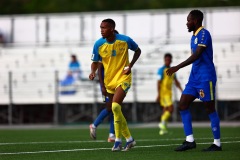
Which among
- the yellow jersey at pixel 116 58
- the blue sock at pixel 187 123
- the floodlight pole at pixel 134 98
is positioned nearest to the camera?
the blue sock at pixel 187 123

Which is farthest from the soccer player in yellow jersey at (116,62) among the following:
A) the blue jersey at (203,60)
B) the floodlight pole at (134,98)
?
the floodlight pole at (134,98)

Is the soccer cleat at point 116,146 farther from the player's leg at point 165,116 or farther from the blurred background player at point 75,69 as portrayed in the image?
the blurred background player at point 75,69

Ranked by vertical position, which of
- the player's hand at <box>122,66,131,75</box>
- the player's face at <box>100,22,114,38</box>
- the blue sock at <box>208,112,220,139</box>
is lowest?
the blue sock at <box>208,112,220,139</box>

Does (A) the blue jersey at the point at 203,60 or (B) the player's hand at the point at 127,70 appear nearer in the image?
(A) the blue jersey at the point at 203,60

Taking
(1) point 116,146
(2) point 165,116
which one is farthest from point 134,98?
(1) point 116,146

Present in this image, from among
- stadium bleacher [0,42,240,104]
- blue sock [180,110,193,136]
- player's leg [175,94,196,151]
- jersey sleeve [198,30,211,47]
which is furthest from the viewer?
stadium bleacher [0,42,240,104]

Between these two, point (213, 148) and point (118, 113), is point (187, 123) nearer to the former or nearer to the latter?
point (213, 148)

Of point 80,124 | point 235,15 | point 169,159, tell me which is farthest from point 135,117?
point 169,159

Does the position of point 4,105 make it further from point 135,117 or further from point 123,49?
point 123,49

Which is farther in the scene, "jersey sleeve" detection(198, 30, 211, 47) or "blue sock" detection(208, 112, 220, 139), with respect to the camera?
"blue sock" detection(208, 112, 220, 139)

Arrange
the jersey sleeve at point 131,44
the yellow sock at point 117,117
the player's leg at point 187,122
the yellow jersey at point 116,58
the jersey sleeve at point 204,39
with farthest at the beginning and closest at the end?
the jersey sleeve at point 131,44
the yellow jersey at point 116,58
the yellow sock at point 117,117
the player's leg at point 187,122
the jersey sleeve at point 204,39

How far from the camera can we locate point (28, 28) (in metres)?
41.5

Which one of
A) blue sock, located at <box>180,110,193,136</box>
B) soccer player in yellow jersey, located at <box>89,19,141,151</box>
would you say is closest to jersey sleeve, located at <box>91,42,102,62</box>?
soccer player in yellow jersey, located at <box>89,19,141,151</box>

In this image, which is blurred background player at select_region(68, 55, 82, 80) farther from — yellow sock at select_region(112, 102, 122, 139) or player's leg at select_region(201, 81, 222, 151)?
player's leg at select_region(201, 81, 222, 151)
